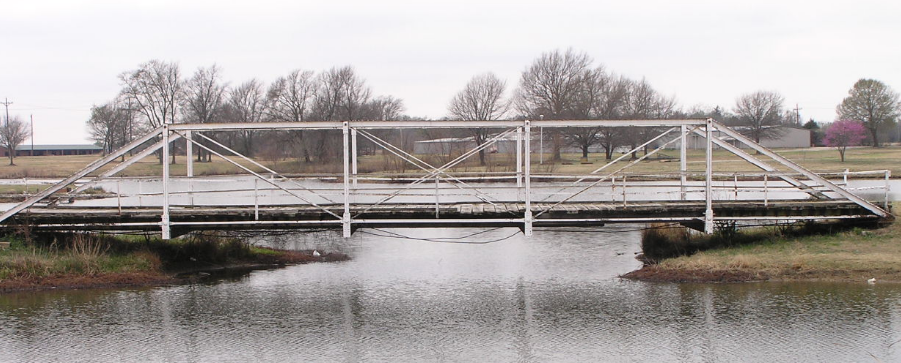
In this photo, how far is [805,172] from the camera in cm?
2212

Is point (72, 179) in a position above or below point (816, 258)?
above

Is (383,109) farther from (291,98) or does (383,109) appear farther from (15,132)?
(15,132)

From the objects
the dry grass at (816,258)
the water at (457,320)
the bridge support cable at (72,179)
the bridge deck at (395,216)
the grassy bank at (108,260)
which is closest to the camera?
the water at (457,320)

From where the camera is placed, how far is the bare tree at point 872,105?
9431 cm

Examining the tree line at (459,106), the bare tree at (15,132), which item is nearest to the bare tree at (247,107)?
the tree line at (459,106)

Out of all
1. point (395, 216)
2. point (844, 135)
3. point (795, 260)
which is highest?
point (844, 135)

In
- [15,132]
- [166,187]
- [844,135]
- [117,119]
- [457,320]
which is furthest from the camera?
[15,132]

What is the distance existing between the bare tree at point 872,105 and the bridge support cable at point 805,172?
79.5 meters

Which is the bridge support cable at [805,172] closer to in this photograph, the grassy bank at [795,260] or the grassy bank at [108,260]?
the grassy bank at [795,260]

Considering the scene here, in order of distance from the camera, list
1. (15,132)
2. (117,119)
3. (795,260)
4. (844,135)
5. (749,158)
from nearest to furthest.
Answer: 1. (795,260)
2. (749,158)
3. (844,135)
4. (117,119)
5. (15,132)

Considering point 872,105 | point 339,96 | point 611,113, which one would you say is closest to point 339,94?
point 339,96

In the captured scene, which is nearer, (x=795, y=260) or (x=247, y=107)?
(x=795, y=260)

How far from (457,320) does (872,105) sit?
93851 mm

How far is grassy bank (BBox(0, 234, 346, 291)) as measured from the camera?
21.4 m
